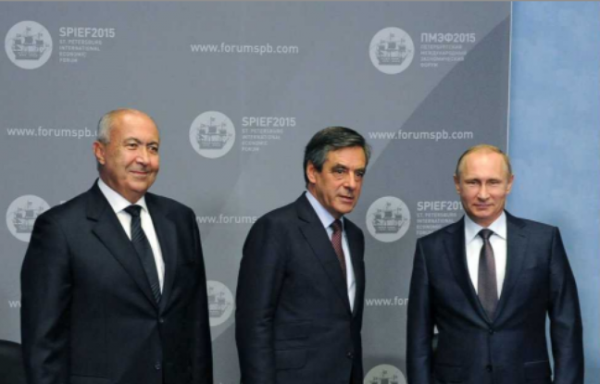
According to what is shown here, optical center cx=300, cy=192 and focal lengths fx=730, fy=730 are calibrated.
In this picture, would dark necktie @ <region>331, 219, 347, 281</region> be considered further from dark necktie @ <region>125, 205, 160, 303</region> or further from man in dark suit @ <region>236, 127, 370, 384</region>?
dark necktie @ <region>125, 205, 160, 303</region>

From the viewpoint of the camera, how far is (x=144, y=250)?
279 cm

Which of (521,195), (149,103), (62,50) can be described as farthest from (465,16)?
(62,50)

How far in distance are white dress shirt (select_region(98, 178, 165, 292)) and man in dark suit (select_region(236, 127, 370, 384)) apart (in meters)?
0.38

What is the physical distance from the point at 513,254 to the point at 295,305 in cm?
93

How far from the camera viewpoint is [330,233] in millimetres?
3146

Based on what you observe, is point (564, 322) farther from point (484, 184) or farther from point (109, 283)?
point (109, 283)

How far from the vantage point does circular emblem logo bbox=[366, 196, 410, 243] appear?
4.14 m

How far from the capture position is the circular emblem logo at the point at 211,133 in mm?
4039

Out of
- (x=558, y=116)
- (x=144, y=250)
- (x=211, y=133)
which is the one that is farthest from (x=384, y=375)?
(x=144, y=250)

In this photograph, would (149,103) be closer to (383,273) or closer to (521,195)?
(383,273)

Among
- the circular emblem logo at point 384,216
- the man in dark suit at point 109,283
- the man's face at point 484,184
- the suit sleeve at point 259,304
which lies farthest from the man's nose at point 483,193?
the man in dark suit at point 109,283

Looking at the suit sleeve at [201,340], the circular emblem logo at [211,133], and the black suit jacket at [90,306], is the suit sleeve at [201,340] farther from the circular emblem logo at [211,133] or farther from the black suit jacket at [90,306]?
the circular emblem logo at [211,133]

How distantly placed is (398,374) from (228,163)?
1.55 metres

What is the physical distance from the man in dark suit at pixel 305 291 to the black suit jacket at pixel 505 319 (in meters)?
0.31
